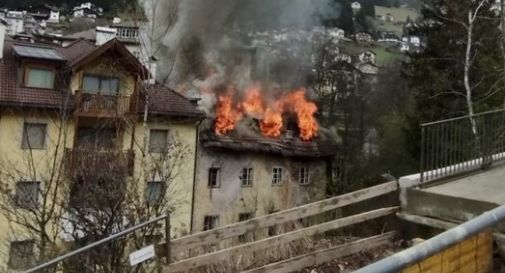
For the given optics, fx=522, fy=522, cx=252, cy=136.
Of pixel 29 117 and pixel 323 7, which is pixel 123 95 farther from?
pixel 323 7

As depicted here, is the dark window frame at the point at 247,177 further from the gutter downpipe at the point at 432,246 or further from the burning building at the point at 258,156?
the gutter downpipe at the point at 432,246

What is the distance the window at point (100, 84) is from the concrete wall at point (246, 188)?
630 centimetres

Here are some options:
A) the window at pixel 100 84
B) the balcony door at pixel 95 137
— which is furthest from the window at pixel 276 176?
the window at pixel 100 84

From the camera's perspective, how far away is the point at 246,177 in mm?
27328

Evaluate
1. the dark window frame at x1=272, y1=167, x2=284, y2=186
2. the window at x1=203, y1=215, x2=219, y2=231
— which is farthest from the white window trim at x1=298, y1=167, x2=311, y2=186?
the window at x1=203, y1=215, x2=219, y2=231

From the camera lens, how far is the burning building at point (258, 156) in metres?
26.0

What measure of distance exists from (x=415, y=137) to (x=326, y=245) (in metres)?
17.8

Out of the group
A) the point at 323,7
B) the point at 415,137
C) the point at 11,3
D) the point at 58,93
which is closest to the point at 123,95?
the point at 58,93

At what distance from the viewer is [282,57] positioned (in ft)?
112

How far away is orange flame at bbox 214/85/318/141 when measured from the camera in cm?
2777

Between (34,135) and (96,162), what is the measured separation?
4877 mm

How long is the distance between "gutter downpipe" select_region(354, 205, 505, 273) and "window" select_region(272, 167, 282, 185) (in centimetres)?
2553

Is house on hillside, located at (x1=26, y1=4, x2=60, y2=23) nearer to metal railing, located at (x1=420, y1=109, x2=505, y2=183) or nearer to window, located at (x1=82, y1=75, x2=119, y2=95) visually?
window, located at (x1=82, y1=75, x2=119, y2=95)

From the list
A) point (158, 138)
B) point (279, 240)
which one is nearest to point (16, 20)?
point (158, 138)
